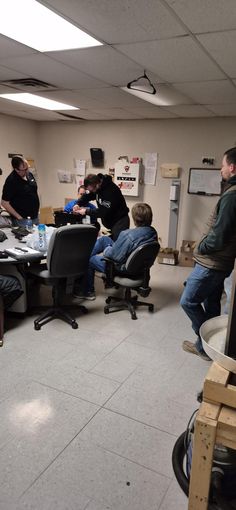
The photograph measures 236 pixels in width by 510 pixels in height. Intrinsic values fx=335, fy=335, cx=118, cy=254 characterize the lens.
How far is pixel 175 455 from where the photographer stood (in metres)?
1.68

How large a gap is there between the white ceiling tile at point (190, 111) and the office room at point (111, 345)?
0.08ft

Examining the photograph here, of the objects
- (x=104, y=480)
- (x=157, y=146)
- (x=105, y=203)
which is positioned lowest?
(x=104, y=480)

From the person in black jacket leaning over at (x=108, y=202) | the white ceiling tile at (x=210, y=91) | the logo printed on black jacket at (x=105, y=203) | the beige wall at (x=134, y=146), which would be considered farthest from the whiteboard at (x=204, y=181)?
the logo printed on black jacket at (x=105, y=203)

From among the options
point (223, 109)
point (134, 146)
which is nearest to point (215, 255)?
point (223, 109)

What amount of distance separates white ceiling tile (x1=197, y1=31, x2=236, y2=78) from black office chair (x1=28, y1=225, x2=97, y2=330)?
5.20ft

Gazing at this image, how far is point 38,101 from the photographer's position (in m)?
4.51

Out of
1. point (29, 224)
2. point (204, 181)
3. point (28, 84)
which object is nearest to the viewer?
point (28, 84)

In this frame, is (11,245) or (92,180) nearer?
(11,245)

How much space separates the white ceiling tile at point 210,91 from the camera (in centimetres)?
316

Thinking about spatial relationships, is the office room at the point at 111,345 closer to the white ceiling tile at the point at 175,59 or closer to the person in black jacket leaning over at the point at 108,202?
the white ceiling tile at the point at 175,59

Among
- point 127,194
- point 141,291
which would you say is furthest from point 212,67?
point 127,194

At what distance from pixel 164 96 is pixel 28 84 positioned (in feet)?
4.91

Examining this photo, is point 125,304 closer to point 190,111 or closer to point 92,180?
point 92,180

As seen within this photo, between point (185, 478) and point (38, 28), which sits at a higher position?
point (38, 28)
